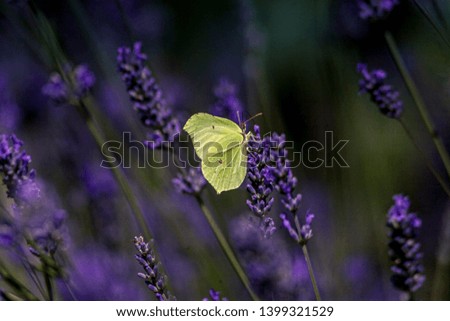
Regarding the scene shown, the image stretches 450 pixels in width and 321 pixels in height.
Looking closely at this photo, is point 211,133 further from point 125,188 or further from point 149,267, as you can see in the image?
point 149,267

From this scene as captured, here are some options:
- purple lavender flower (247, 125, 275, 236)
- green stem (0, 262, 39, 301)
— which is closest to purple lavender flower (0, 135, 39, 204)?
green stem (0, 262, 39, 301)

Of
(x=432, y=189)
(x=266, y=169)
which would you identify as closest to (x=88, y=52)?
(x=266, y=169)

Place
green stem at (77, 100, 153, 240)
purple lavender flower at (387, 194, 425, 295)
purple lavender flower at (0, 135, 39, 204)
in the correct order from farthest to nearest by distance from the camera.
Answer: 1. green stem at (77, 100, 153, 240)
2. purple lavender flower at (0, 135, 39, 204)
3. purple lavender flower at (387, 194, 425, 295)

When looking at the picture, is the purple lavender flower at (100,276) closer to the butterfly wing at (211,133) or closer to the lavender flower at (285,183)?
the butterfly wing at (211,133)

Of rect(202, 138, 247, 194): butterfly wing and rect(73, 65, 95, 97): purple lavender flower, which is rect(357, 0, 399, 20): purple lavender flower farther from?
rect(73, 65, 95, 97): purple lavender flower

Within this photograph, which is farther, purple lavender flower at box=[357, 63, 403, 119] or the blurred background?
the blurred background

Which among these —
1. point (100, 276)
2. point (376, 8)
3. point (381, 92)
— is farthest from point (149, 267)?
point (376, 8)

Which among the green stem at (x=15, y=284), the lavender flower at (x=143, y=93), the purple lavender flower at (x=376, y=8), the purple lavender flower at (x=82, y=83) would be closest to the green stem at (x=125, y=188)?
the purple lavender flower at (x=82, y=83)
